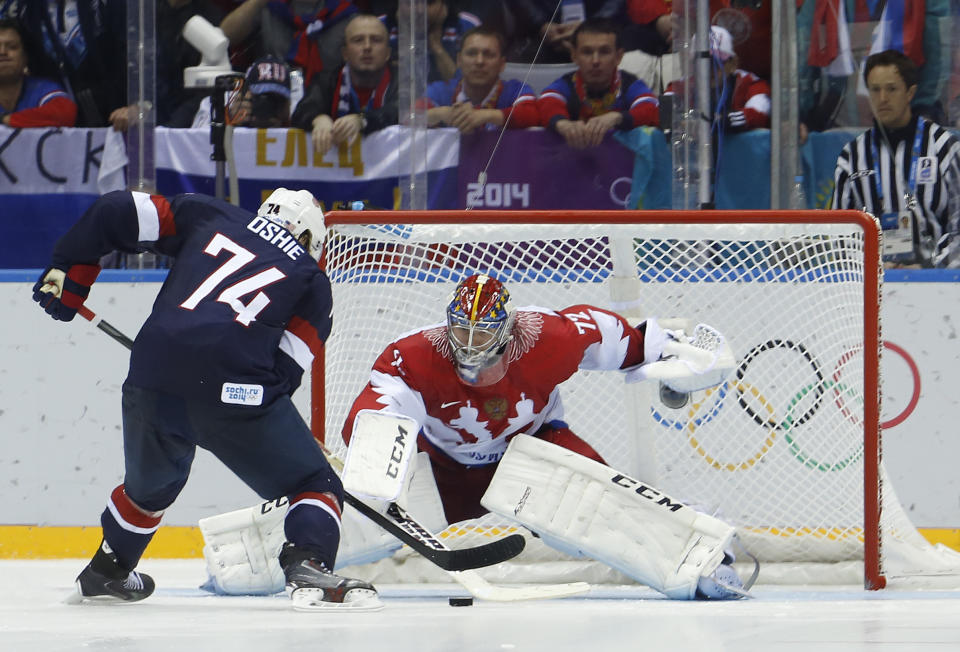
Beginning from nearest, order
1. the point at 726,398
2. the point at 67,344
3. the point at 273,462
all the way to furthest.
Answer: the point at 273,462
the point at 726,398
the point at 67,344

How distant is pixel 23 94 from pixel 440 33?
1.44 meters

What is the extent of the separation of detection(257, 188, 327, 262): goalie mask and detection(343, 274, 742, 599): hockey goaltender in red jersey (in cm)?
39

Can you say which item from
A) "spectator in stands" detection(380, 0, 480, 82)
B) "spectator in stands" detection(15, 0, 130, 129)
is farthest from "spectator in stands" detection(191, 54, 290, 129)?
"spectator in stands" detection(380, 0, 480, 82)

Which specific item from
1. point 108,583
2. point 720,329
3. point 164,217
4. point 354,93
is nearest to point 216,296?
point 164,217

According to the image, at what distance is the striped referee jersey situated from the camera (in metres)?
4.29

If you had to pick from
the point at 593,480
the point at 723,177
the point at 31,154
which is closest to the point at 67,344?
the point at 31,154

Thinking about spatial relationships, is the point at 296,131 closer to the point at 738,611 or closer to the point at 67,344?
the point at 67,344

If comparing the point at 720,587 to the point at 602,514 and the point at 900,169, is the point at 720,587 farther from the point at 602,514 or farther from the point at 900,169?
the point at 900,169

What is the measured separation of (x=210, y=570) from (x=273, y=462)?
63 centimetres

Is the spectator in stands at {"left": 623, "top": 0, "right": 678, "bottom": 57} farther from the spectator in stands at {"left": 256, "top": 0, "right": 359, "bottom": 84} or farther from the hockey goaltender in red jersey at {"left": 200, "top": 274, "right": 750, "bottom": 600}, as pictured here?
the hockey goaltender in red jersey at {"left": 200, "top": 274, "right": 750, "bottom": 600}

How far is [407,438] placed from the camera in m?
3.22

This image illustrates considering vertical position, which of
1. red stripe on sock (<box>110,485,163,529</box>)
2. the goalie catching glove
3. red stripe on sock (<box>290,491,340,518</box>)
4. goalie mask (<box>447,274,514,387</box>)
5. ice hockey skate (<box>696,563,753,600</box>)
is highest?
goalie mask (<box>447,274,514,387</box>)

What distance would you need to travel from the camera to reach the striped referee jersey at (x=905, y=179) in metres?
4.29

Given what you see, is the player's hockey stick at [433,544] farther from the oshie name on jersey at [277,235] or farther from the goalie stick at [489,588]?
Result: the oshie name on jersey at [277,235]
